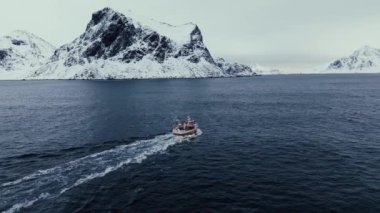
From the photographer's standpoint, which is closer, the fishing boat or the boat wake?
the boat wake

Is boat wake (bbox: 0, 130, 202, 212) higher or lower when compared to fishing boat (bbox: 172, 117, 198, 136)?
lower

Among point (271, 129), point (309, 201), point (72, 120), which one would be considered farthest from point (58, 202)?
point (72, 120)

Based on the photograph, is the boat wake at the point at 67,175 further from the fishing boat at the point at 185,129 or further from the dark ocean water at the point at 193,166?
the fishing boat at the point at 185,129

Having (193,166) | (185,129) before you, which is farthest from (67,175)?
(185,129)

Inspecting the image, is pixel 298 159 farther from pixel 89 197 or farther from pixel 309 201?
pixel 89 197

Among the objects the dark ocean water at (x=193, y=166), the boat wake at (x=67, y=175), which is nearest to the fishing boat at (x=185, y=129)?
the dark ocean water at (x=193, y=166)

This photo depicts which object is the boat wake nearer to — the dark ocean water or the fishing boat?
the dark ocean water

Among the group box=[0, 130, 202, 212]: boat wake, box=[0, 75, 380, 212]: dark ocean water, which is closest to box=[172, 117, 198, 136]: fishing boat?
box=[0, 75, 380, 212]: dark ocean water

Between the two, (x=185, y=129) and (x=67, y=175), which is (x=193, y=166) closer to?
(x=67, y=175)
